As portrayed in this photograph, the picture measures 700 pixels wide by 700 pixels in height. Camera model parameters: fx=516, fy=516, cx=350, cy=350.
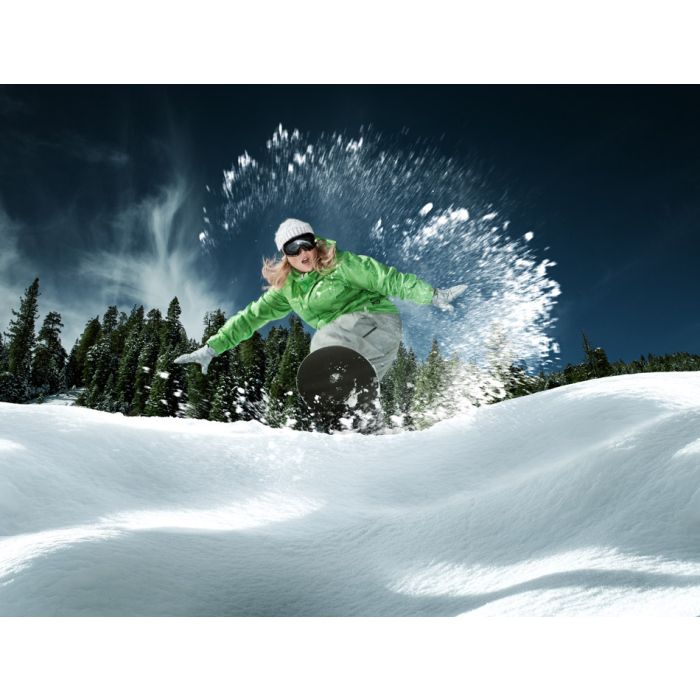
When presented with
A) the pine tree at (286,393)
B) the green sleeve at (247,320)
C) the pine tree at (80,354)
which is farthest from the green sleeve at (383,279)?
the pine tree at (80,354)

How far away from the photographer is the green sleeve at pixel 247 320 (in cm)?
569

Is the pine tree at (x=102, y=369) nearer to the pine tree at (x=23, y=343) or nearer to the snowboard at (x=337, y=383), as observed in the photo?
the pine tree at (x=23, y=343)

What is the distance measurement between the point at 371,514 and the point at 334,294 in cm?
299

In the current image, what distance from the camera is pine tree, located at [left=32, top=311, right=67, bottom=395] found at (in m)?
55.0

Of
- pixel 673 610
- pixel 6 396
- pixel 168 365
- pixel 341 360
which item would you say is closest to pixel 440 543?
pixel 673 610

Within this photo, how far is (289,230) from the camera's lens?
195 inches

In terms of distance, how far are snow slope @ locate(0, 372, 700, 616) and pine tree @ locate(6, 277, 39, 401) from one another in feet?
184

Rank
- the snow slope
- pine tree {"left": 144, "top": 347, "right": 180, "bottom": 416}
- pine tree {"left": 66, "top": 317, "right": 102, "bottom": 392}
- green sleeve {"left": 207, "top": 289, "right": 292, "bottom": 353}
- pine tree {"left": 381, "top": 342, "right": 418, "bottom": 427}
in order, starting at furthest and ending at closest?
pine tree {"left": 66, "top": 317, "right": 102, "bottom": 392}, pine tree {"left": 381, "top": 342, "right": 418, "bottom": 427}, pine tree {"left": 144, "top": 347, "right": 180, "bottom": 416}, green sleeve {"left": 207, "top": 289, "right": 292, "bottom": 353}, the snow slope

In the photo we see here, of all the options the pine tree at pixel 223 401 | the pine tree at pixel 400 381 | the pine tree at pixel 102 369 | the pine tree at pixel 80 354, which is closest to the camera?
the pine tree at pixel 223 401

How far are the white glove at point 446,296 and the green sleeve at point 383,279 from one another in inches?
2.9

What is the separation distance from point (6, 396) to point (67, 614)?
57.7 meters

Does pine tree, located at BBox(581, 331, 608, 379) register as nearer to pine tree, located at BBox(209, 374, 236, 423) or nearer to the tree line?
the tree line

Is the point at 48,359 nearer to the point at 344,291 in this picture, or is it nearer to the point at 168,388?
the point at 168,388

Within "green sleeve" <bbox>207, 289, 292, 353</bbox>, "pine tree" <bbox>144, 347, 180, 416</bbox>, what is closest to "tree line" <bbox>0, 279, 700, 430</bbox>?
"pine tree" <bbox>144, 347, 180, 416</bbox>
